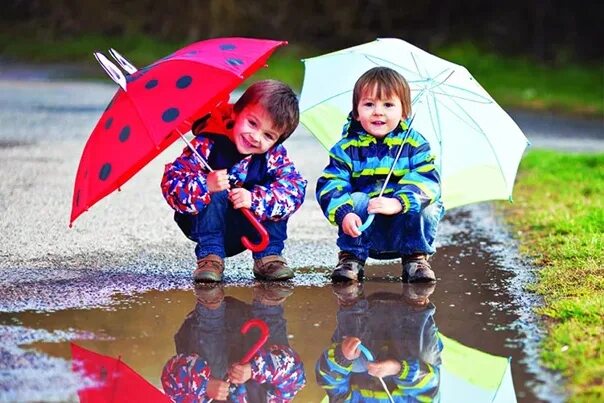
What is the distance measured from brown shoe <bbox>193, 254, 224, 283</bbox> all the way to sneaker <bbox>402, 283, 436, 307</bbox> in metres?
0.84

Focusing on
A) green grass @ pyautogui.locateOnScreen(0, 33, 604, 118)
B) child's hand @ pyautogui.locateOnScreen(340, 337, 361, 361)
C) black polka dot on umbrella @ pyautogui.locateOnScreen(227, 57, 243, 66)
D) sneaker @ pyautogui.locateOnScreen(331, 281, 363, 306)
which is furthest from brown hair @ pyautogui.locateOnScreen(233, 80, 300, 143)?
green grass @ pyautogui.locateOnScreen(0, 33, 604, 118)

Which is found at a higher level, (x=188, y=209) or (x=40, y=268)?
(x=188, y=209)

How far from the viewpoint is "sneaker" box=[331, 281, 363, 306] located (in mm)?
5668

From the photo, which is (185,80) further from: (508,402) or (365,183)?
(508,402)

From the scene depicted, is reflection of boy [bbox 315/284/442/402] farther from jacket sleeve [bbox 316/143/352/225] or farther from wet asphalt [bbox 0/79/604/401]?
jacket sleeve [bbox 316/143/352/225]

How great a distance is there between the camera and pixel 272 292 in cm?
581

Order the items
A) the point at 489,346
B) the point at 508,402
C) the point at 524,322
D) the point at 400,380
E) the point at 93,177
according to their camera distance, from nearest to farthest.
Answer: the point at 508,402 < the point at 400,380 < the point at 489,346 < the point at 524,322 < the point at 93,177

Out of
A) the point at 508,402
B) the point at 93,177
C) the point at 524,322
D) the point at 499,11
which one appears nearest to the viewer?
the point at 508,402

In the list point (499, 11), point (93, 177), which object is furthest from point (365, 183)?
point (499, 11)

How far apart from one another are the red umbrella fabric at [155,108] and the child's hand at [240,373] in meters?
1.18

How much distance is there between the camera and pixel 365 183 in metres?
6.10

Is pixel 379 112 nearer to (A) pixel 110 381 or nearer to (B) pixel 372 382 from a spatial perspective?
(B) pixel 372 382

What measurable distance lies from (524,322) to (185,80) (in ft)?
5.72

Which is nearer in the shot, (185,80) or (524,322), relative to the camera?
(524,322)
